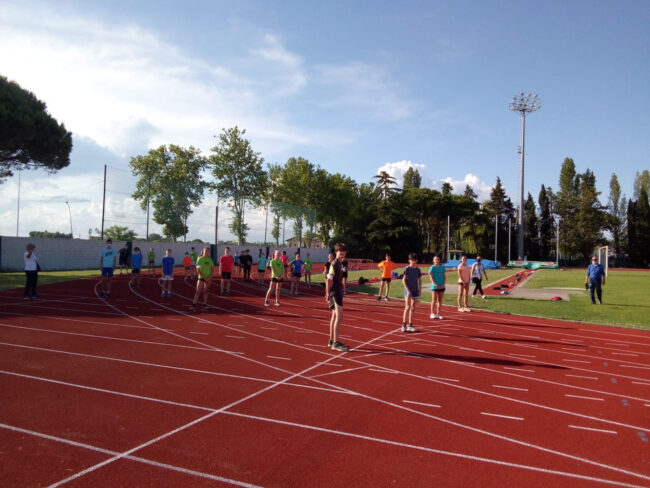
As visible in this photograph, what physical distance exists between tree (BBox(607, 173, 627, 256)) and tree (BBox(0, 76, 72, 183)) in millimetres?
79324

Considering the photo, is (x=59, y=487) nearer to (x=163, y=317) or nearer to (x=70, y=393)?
(x=70, y=393)

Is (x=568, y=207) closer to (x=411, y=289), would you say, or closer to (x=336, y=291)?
(x=411, y=289)

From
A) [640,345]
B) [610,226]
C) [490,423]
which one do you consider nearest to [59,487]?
[490,423]

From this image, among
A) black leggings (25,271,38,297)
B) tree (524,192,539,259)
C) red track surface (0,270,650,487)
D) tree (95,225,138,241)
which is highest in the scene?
tree (524,192,539,259)

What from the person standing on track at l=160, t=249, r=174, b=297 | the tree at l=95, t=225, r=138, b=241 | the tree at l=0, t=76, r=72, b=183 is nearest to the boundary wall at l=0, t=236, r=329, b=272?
the tree at l=95, t=225, r=138, b=241

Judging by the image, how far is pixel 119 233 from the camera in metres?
30.2

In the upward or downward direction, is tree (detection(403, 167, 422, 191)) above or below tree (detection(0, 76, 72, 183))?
above

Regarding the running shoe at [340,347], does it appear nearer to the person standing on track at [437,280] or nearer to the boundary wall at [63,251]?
the person standing on track at [437,280]

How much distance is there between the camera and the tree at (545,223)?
268 ft

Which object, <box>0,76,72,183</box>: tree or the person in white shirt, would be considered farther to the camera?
<box>0,76,72,183</box>: tree

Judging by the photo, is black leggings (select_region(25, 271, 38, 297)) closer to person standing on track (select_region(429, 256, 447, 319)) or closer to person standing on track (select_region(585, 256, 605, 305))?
person standing on track (select_region(429, 256, 447, 319))

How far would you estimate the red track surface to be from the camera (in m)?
3.53

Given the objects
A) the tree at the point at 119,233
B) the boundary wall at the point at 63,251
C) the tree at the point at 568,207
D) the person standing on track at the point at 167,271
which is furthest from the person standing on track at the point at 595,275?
the tree at the point at 568,207

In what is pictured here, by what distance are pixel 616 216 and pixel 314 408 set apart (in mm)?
90925
